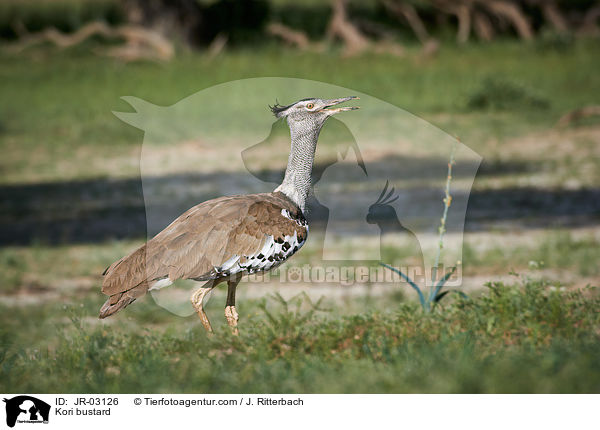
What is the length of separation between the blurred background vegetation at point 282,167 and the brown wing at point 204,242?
0.39 m

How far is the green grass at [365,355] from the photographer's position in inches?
125

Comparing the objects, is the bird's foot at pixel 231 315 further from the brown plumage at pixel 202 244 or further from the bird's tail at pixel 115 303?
the bird's tail at pixel 115 303

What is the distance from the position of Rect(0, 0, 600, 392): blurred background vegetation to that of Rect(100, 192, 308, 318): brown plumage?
0.36 meters

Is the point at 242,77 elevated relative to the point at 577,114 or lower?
elevated

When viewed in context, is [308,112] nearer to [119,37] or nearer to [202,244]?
[202,244]

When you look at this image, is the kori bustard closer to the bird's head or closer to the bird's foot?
the bird's head

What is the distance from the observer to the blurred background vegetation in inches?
135

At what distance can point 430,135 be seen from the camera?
413 inches

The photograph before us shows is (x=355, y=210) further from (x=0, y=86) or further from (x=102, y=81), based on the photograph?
(x=0, y=86)

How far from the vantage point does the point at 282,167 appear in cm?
873

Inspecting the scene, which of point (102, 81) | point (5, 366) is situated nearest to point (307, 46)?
point (102, 81)

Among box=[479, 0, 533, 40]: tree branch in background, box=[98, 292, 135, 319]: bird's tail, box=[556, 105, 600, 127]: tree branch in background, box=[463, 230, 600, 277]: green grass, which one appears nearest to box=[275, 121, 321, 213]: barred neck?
box=[98, 292, 135, 319]: bird's tail

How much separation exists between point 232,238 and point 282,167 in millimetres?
5397
